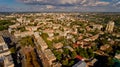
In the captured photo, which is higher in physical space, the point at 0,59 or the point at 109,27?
the point at 0,59

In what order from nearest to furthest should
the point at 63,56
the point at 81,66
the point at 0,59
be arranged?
the point at 81,66 < the point at 0,59 < the point at 63,56

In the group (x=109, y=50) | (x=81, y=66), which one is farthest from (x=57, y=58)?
(x=109, y=50)

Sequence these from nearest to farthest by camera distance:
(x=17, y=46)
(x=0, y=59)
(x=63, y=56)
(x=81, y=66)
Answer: (x=81, y=66)
(x=0, y=59)
(x=63, y=56)
(x=17, y=46)

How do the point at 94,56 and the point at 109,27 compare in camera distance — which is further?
the point at 109,27

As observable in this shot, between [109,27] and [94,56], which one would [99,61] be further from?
[109,27]

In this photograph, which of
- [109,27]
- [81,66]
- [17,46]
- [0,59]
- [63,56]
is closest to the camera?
[81,66]

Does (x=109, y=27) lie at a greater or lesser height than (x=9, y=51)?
lesser

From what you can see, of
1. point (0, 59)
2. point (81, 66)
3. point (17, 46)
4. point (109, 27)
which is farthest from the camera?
point (109, 27)

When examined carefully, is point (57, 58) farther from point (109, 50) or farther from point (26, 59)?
point (109, 50)

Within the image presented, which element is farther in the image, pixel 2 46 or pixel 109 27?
pixel 109 27

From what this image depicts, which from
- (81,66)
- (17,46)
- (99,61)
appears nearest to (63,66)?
(81,66)
